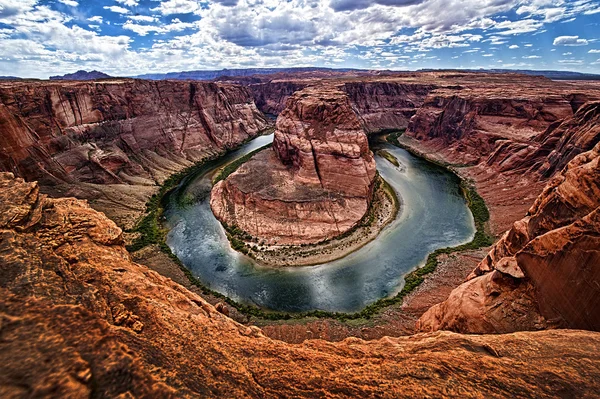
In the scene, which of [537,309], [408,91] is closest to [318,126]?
[537,309]

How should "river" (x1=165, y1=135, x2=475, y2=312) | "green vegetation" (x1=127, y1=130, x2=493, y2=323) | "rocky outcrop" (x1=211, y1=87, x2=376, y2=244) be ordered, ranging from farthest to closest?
"rocky outcrop" (x1=211, y1=87, x2=376, y2=244) → "river" (x1=165, y1=135, x2=475, y2=312) → "green vegetation" (x1=127, y1=130, x2=493, y2=323)

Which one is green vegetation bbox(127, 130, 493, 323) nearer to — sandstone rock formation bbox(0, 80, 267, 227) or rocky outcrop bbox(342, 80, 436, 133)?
sandstone rock formation bbox(0, 80, 267, 227)

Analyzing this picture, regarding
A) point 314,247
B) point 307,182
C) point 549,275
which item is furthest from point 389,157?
point 549,275

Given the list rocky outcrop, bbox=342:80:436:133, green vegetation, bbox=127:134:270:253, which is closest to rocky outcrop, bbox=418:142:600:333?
green vegetation, bbox=127:134:270:253

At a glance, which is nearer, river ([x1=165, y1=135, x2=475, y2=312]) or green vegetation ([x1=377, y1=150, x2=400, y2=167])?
river ([x1=165, y1=135, x2=475, y2=312])

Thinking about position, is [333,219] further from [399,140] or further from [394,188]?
[399,140]

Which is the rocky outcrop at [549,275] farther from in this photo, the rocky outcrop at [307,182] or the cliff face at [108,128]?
the cliff face at [108,128]
